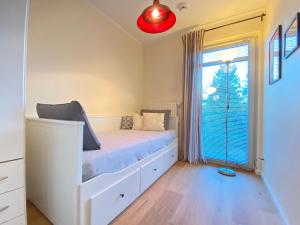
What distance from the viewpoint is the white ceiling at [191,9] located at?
7.13 feet

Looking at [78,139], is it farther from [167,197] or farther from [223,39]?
[223,39]

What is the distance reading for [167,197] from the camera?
1646 millimetres

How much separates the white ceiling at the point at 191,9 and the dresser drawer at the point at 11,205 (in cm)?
246

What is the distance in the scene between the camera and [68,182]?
106 cm

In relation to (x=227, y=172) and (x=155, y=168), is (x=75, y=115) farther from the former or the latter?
(x=227, y=172)

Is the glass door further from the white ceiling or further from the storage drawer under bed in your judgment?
the storage drawer under bed

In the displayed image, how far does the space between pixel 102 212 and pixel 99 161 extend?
0.38 meters

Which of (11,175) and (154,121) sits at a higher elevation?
(154,121)

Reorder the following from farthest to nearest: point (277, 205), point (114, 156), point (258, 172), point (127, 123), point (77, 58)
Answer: point (127, 123) → point (258, 172) → point (77, 58) → point (277, 205) → point (114, 156)

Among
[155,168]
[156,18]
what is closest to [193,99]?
[155,168]

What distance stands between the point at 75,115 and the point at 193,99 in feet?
6.68

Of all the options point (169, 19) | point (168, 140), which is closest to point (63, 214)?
point (168, 140)

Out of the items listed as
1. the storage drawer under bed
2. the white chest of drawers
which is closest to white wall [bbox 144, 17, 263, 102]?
the storage drawer under bed

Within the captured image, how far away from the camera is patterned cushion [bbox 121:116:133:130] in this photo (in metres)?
2.84
